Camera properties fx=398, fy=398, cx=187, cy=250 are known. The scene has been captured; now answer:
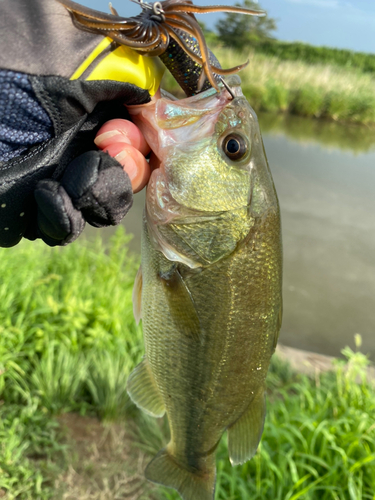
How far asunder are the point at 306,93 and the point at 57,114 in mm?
17895

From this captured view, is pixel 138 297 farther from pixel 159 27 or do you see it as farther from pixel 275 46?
pixel 275 46

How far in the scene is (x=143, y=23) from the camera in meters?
1.20

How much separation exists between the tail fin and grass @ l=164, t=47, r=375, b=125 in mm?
16164

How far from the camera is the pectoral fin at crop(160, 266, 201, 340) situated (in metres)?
1.48

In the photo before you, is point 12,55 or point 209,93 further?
point 209,93

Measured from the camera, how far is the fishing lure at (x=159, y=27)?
1130 mm

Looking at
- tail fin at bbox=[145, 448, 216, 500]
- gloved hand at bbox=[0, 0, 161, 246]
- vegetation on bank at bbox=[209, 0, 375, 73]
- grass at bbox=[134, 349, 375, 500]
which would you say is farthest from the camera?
vegetation on bank at bbox=[209, 0, 375, 73]

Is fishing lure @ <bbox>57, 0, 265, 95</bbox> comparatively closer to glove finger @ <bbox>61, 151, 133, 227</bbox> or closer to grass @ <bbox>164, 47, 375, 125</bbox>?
glove finger @ <bbox>61, 151, 133, 227</bbox>

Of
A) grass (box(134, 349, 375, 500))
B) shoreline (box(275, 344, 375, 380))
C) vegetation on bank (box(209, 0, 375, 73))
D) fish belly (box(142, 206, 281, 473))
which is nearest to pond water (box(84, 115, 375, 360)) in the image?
shoreline (box(275, 344, 375, 380))

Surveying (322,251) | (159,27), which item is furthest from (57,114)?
(322,251)

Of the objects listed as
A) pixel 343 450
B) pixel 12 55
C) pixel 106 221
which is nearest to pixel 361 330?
pixel 343 450

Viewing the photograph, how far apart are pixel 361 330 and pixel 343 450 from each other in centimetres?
368

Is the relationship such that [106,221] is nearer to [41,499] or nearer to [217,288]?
[217,288]

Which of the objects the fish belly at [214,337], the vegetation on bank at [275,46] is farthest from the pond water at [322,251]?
the vegetation on bank at [275,46]
